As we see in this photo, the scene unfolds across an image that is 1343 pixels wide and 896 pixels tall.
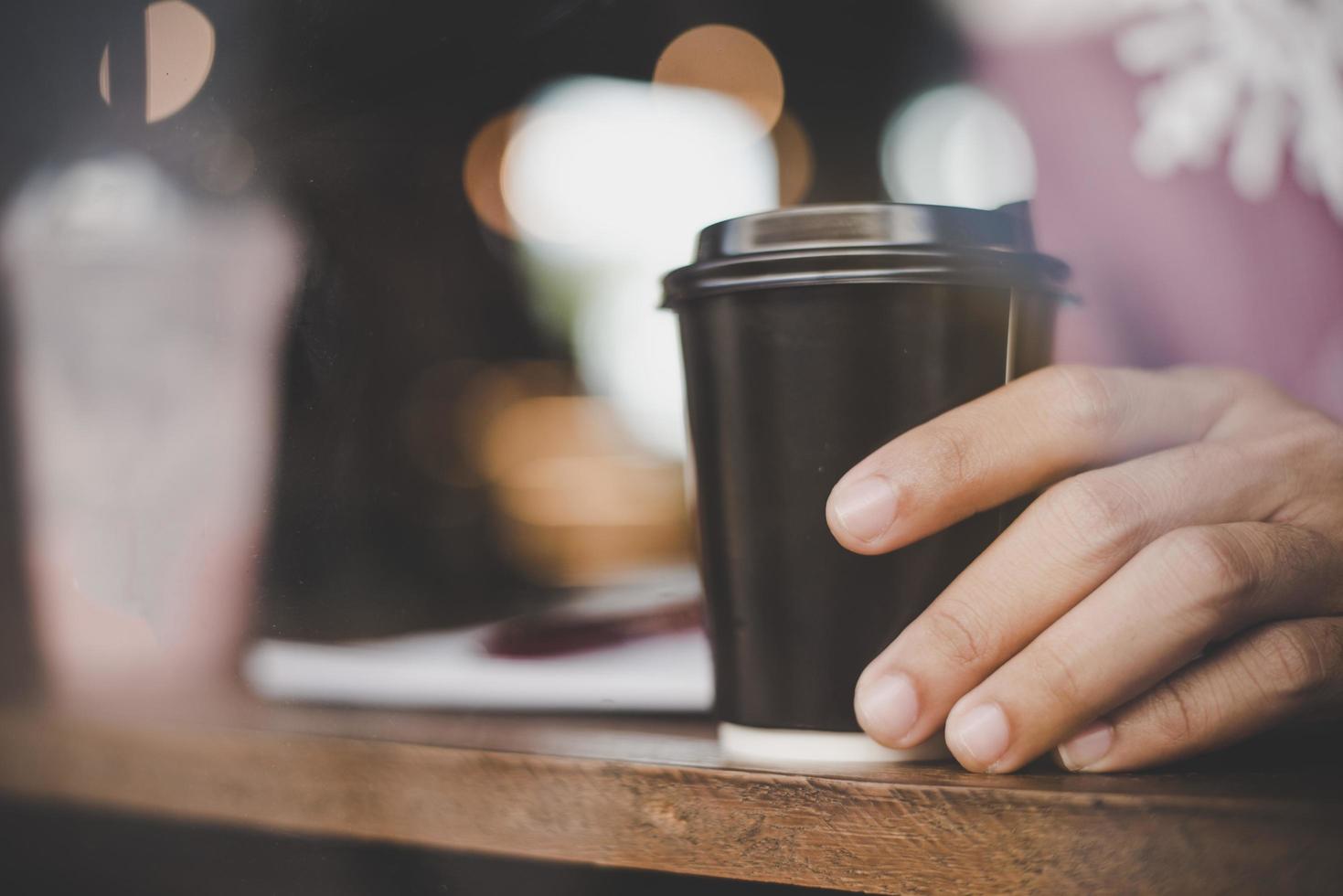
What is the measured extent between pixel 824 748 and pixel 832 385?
6.8 inches

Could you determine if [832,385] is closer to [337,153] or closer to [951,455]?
[951,455]

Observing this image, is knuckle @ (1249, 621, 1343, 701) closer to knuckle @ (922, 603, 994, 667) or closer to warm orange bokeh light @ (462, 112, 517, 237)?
knuckle @ (922, 603, 994, 667)

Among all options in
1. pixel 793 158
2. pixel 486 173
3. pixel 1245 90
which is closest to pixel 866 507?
pixel 486 173

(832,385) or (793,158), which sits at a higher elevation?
(793,158)

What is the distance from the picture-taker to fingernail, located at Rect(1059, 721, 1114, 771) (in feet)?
1.42

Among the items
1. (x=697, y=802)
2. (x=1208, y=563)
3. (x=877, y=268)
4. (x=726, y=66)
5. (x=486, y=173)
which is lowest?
(x=697, y=802)

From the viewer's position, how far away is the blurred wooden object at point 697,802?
0.36 meters

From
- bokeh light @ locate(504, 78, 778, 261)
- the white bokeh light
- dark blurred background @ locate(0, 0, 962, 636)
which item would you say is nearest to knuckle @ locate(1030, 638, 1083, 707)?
dark blurred background @ locate(0, 0, 962, 636)

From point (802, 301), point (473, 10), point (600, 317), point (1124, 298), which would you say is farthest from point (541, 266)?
point (802, 301)

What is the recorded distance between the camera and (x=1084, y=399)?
46 centimetres

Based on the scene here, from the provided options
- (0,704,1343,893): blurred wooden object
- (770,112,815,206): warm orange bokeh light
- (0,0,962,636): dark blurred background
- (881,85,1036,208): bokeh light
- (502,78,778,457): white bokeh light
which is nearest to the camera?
(0,704,1343,893): blurred wooden object

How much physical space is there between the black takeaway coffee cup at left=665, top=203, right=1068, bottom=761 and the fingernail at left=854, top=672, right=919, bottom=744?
1 cm

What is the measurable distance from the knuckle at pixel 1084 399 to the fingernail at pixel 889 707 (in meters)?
0.15

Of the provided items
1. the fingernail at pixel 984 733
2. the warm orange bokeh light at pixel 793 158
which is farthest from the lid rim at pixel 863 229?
the warm orange bokeh light at pixel 793 158
